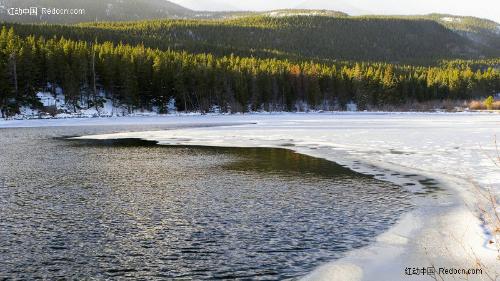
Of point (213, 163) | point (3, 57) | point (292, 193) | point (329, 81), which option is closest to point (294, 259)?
point (292, 193)

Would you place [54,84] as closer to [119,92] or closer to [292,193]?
[119,92]

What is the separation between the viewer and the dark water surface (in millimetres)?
8742

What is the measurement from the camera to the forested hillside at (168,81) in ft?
252

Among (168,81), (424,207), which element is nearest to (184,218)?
(424,207)

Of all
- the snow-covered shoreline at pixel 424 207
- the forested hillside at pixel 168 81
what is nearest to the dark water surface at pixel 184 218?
the snow-covered shoreline at pixel 424 207

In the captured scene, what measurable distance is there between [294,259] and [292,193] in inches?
249

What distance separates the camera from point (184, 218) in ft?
39.5

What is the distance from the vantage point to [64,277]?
8.09m

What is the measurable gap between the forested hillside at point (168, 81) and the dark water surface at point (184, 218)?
→ 59.6 meters

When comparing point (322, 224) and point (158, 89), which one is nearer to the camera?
point (322, 224)

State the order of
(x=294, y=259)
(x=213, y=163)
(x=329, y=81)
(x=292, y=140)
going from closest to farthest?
(x=294, y=259) < (x=213, y=163) < (x=292, y=140) < (x=329, y=81)

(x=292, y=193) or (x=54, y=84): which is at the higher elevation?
(x=54, y=84)

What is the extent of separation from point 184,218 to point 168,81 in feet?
264

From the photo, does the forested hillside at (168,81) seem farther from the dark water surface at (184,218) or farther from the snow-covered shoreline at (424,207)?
the dark water surface at (184,218)
